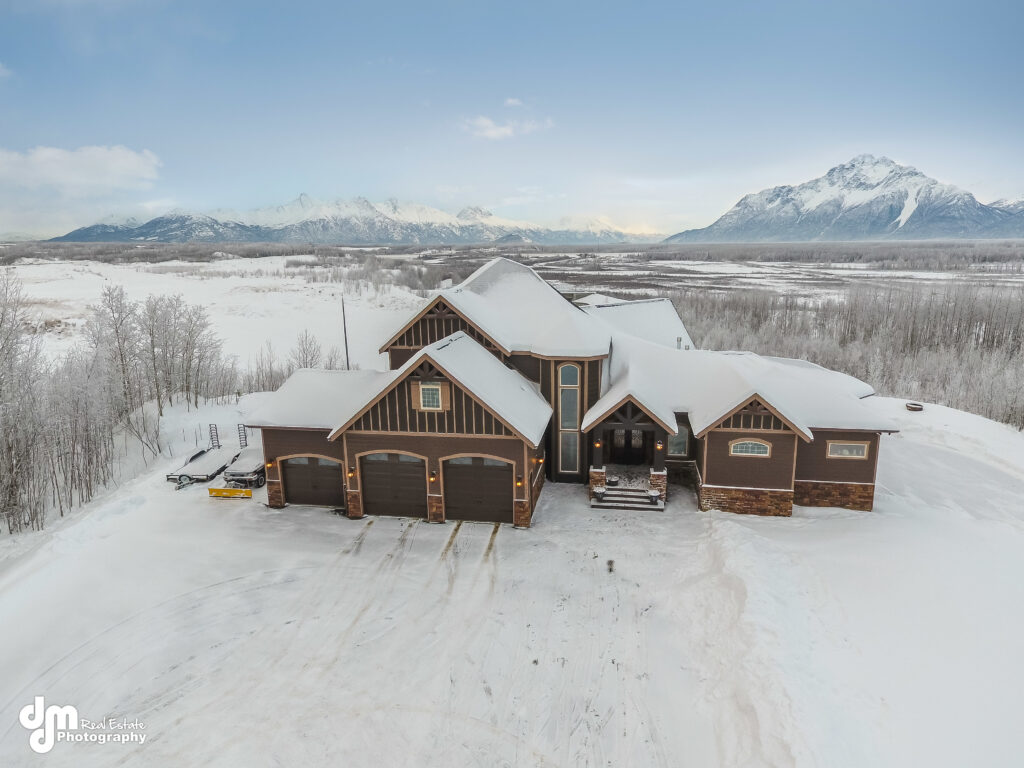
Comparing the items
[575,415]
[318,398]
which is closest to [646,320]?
[575,415]

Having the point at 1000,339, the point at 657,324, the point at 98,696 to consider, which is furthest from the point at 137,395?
the point at 1000,339

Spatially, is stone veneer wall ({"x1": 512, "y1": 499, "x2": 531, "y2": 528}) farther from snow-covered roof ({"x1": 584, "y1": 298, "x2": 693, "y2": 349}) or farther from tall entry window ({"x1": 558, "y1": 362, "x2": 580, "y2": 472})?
snow-covered roof ({"x1": 584, "y1": 298, "x2": 693, "y2": 349})

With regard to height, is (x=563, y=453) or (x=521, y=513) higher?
(x=563, y=453)

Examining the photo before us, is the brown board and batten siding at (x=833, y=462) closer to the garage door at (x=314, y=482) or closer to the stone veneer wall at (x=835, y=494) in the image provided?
the stone veneer wall at (x=835, y=494)

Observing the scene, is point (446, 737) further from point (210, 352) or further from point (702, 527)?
point (210, 352)

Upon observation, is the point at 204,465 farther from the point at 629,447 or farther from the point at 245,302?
the point at 245,302

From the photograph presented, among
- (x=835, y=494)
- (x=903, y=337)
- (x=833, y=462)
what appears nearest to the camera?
(x=833, y=462)

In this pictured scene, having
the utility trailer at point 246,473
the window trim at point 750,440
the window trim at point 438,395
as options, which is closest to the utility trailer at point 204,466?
the utility trailer at point 246,473

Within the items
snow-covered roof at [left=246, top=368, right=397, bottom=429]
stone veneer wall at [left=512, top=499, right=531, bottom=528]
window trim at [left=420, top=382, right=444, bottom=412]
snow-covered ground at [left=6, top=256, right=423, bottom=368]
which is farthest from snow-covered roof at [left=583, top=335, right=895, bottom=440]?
snow-covered ground at [left=6, top=256, right=423, bottom=368]
